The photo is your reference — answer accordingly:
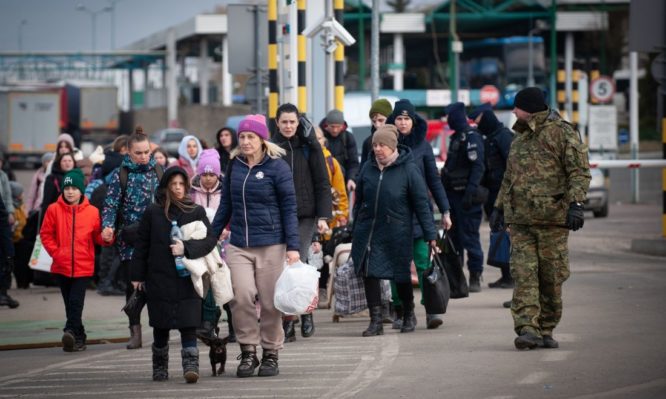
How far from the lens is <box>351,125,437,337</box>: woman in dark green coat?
37.8 ft

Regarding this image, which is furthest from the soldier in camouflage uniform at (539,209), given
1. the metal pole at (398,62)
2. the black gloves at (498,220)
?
the metal pole at (398,62)

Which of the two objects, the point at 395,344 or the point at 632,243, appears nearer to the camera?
the point at 395,344

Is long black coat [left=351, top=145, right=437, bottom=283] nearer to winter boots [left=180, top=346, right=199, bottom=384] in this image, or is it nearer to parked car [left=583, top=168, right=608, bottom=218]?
winter boots [left=180, top=346, right=199, bottom=384]

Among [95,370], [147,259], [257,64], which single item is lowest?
[95,370]

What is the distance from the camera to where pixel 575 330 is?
11.4 m

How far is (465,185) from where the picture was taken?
15016mm

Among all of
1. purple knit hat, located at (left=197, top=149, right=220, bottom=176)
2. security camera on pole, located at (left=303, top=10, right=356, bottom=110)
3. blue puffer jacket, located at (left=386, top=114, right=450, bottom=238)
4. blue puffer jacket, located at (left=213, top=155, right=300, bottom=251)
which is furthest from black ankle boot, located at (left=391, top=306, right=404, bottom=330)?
security camera on pole, located at (left=303, top=10, right=356, bottom=110)

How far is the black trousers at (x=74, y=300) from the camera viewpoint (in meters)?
11.8

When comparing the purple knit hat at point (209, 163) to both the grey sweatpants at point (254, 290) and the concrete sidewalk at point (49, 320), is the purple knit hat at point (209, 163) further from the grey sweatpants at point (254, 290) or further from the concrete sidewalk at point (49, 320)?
the grey sweatpants at point (254, 290)

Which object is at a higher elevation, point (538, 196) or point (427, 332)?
point (538, 196)

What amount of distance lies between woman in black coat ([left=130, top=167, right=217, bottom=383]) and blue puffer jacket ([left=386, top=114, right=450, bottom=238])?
9.75 feet

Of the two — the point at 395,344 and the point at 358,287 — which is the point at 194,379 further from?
the point at 358,287

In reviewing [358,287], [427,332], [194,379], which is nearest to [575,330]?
[427,332]

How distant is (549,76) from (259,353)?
57.8m
